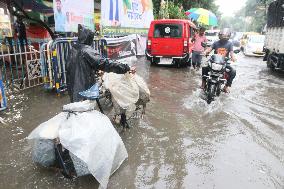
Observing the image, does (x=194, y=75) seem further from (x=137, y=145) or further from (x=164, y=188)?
(x=164, y=188)

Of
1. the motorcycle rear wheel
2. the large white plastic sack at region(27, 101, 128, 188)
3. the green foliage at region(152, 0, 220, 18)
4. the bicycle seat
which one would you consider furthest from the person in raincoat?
the green foliage at region(152, 0, 220, 18)

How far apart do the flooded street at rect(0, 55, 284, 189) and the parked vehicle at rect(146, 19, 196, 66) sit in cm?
477

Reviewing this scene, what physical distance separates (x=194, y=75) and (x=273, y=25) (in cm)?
486

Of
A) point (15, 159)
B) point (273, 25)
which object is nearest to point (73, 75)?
point (15, 159)

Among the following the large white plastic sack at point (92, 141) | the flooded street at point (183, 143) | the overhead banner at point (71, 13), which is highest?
the overhead banner at point (71, 13)

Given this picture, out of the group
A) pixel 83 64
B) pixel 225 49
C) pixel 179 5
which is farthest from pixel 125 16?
pixel 179 5

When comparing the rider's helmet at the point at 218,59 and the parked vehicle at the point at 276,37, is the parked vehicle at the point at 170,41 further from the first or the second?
the rider's helmet at the point at 218,59

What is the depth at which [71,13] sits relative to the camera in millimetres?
8344

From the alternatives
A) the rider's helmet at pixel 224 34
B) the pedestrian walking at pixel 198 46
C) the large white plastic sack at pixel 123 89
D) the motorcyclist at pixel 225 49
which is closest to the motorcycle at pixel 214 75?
the motorcyclist at pixel 225 49

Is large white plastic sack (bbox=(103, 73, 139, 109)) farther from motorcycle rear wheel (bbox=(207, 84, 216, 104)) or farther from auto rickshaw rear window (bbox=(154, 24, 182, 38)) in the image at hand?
auto rickshaw rear window (bbox=(154, 24, 182, 38))

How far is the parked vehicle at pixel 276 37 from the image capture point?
1152cm

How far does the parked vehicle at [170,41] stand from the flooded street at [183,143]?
15.7 ft

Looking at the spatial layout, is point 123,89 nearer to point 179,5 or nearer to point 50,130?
point 50,130

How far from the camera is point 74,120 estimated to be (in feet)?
11.1
